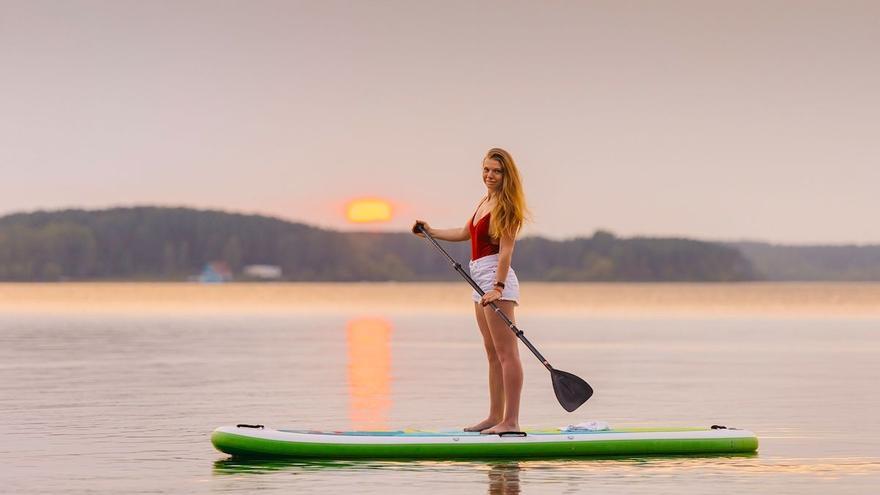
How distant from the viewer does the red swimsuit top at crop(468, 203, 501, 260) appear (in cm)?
1312

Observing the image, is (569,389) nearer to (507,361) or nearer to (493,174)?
(507,361)

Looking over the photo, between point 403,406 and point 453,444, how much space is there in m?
6.04

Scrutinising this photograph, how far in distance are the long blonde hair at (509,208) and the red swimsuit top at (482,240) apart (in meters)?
0.11

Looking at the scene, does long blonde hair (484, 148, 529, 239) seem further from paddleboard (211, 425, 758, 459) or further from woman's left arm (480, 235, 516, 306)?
paddleboard (211, 425, 758, 459)

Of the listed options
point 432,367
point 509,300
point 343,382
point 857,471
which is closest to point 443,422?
point 509,300

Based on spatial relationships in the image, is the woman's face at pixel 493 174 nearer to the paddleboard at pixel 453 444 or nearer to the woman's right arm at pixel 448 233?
the woman's right arm at pixel 448 233

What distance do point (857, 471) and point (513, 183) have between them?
138 inches

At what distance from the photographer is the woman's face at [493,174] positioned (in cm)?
1299

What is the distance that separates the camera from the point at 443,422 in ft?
55.0

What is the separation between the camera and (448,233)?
13445 millimetres

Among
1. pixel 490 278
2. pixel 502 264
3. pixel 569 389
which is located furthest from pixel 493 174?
pixel 569 389

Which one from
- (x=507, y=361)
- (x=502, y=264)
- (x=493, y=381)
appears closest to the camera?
(x=502, y=264)

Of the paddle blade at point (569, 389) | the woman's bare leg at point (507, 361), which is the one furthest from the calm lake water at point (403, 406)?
the paddle blade at point (569, 389)

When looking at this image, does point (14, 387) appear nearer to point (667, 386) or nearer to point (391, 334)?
point (667, 386)
